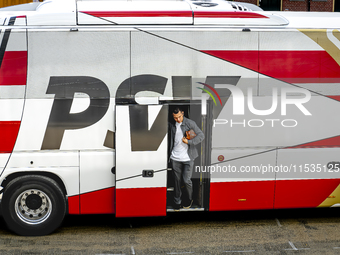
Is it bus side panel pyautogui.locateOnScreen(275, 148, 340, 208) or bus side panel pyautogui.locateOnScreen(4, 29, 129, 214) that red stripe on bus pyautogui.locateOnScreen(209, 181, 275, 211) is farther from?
bus side panel pyautogui.locateOnScreen(4, 29, 129, 214)

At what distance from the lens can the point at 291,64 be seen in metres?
6.93

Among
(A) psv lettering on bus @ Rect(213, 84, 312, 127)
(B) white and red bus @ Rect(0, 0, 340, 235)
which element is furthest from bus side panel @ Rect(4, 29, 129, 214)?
(A) psv lettering on bus @ Rect(213, 84, 312, 127)

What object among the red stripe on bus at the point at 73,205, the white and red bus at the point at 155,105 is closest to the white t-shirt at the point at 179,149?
the white and red bus at the point at 155,105

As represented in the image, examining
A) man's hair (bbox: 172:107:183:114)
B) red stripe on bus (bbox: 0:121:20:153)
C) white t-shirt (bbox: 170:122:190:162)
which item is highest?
man's hair (bbox: 172:107:183:114)

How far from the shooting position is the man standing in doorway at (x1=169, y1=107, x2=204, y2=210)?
7.01 m

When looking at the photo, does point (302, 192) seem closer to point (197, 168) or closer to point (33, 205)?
point (197, 168)

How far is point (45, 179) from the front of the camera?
21.9 feet

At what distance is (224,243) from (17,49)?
4428 mm

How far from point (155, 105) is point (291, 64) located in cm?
237

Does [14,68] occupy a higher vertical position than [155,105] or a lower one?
higher

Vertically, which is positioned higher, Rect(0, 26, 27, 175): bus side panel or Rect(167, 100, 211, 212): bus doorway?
Rect(0, 26, 27, 175): bus side panel

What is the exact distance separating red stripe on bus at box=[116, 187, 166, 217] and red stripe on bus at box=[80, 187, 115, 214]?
0.50ft

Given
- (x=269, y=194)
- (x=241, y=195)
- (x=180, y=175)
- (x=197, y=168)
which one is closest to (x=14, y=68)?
(x=180, y=175)

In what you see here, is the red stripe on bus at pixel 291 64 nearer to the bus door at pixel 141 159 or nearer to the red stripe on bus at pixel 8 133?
the bus door at pixel 141 159
